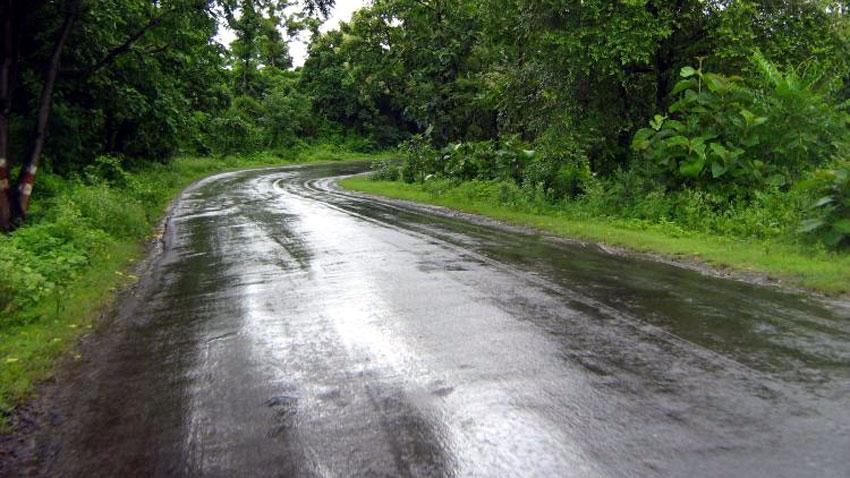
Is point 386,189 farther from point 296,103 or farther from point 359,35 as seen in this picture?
point 296,103

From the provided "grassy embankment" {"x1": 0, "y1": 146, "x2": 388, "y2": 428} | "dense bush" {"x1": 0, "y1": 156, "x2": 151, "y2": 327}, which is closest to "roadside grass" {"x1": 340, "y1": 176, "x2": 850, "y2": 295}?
"grassy embankment" {"x1": 0, "y1": 146, "x2": 388, "y2": 428}

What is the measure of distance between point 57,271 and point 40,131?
195 inches

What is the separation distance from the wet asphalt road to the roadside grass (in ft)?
3.29

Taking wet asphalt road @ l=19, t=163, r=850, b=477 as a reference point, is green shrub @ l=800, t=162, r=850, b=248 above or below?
above

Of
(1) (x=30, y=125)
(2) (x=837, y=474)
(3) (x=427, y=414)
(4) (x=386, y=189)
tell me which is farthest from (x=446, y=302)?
(4) (x=386, y=189)

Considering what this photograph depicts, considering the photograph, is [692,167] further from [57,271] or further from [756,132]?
[57,271]

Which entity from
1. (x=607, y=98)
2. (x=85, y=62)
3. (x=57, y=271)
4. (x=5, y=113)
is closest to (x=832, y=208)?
(x=607, y=98)

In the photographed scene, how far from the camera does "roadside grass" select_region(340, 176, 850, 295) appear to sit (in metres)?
9.02

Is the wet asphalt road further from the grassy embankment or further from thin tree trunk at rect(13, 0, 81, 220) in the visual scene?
thin tree trunk at rect(13, 0, 81, 220)

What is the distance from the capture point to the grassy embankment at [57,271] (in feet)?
20.8

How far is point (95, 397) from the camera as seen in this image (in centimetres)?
533

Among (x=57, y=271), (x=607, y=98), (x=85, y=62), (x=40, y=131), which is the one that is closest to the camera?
(x=57, y=271)

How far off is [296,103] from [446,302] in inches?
2163

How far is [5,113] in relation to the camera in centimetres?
1223
